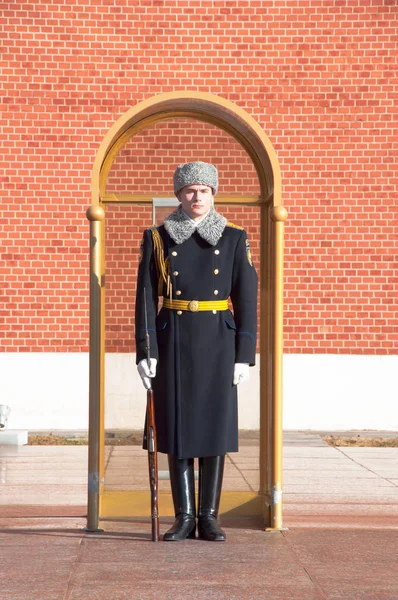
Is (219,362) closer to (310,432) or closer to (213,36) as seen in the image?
(310,432)

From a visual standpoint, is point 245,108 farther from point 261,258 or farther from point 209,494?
point 209,494

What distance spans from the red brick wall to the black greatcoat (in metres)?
5.53

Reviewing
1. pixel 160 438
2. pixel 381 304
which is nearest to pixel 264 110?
pixel 381 304

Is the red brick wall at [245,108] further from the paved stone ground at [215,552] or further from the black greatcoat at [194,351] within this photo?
the black greatcoat at [194,351]

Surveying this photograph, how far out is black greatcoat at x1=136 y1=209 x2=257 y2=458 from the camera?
17.5 feet

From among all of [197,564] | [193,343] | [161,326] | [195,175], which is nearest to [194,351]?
[193,343]

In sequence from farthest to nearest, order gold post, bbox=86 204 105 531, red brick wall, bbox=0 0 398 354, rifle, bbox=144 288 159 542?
red brick wall, bbox=0 0 398 354
gold post, bbox=86 204 105 531
rifle, bbox=144 288 159 542

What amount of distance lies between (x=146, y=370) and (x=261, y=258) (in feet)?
3.18

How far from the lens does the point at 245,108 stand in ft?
36.1

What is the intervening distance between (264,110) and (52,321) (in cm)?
286

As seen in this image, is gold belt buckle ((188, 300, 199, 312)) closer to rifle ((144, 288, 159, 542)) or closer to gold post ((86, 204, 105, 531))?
rifle ((144, 288, 159, 542))

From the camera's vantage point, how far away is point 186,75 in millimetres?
10969

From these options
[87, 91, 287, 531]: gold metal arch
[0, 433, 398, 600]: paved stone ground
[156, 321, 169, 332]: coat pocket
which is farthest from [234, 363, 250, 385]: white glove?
[0, 433, 398, 600]: paved stone ground

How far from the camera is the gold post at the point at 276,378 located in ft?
18.1
